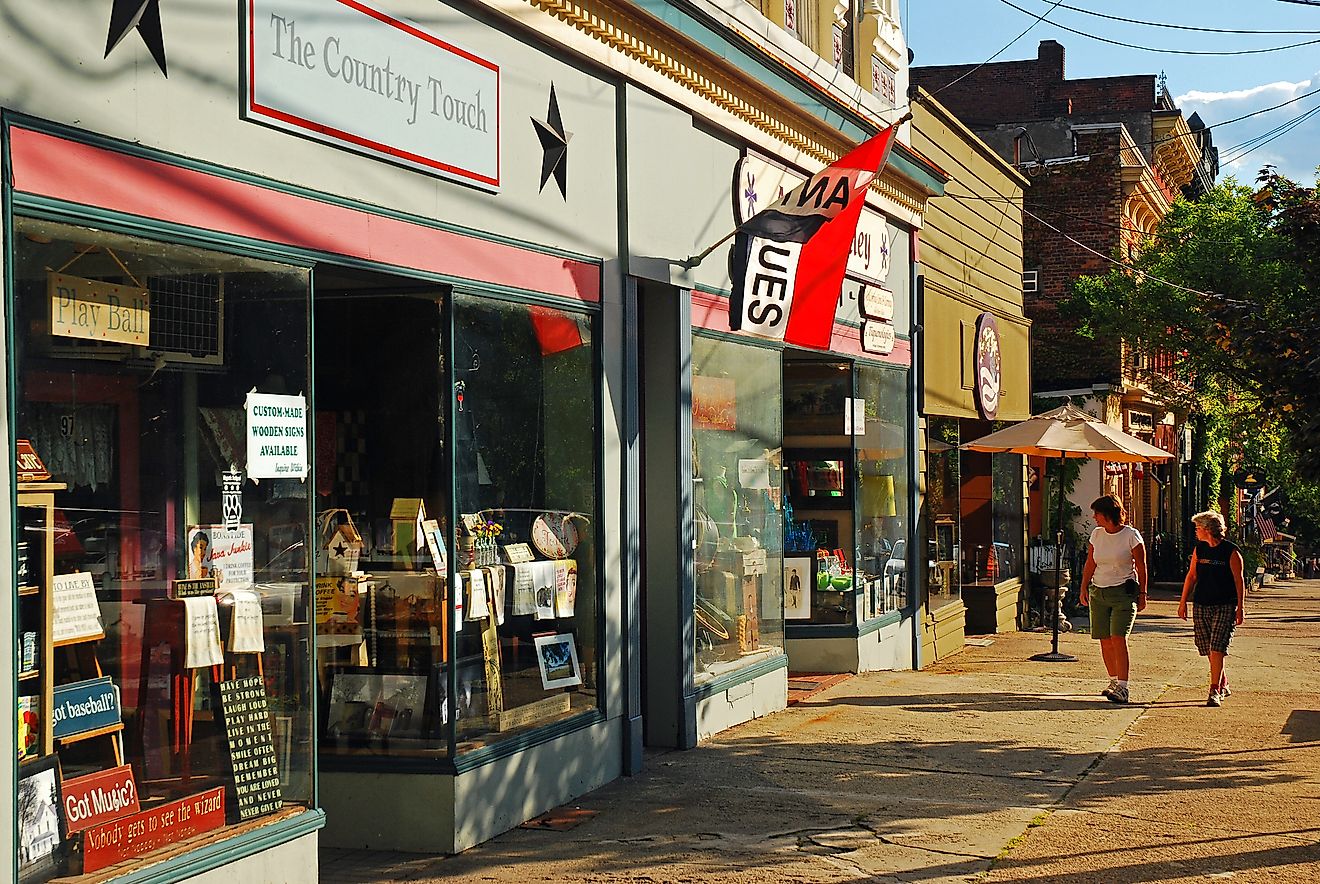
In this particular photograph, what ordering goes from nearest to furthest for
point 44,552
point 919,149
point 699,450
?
point 44,552 → point 699,450 → point 919,149

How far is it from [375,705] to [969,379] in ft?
40.7

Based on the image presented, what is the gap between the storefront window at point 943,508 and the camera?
1745cm

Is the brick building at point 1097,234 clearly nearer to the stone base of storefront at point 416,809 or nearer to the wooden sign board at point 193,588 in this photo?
the stone base of storefront at point 416,809

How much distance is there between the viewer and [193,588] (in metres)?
6.40

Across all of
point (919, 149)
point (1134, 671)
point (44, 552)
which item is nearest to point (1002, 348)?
point (919, 149)

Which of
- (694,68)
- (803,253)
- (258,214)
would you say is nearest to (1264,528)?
(803,253)

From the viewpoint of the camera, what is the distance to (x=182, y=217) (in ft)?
19.5

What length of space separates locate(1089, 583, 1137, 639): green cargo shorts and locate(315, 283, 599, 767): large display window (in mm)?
6802

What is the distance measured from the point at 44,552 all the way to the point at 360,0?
300 centimetres

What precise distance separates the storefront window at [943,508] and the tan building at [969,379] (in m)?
0.02

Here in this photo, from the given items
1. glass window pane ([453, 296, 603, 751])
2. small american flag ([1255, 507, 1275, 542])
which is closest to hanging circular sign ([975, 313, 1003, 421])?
glass window pane ([453, 296, 603, 751])

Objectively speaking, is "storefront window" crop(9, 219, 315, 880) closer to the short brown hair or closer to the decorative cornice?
the decorative cornice

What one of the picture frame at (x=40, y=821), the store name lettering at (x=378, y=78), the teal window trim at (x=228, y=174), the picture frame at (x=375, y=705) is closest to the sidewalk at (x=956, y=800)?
the picture frame at (x=375, y=705)

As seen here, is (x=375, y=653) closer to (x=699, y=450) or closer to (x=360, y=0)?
(x=360, y=0)
